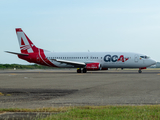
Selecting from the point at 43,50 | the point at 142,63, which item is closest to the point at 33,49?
the point at 43,50

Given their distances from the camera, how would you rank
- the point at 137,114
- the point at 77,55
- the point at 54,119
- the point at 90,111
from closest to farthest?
the point at 54,119
the point at 137,114
the point at 90,111
the point at 77,55

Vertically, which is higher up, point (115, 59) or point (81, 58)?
point (81, 58)

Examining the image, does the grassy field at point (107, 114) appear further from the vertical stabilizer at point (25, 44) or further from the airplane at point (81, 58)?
the vertical stabilizer at point (25, 44)

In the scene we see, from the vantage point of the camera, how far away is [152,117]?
646 centimetres

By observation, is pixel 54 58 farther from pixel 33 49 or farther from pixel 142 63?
pixel 142 63

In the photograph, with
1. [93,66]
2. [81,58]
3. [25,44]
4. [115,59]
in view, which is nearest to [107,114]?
[93,66]

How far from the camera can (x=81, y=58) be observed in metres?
44.2

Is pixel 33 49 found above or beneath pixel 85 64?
above

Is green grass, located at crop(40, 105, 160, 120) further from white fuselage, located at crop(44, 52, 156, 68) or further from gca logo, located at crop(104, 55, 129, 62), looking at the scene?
white fuselage, located at crop(44, 52, 156, 68)

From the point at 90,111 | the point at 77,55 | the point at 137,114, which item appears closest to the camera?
the point at 137,114

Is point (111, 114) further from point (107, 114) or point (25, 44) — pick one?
point (25, 44)

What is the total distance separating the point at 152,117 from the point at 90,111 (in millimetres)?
1832

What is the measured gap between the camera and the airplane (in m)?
42.0

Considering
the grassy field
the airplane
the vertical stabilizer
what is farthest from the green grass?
the vertical stabilizer
